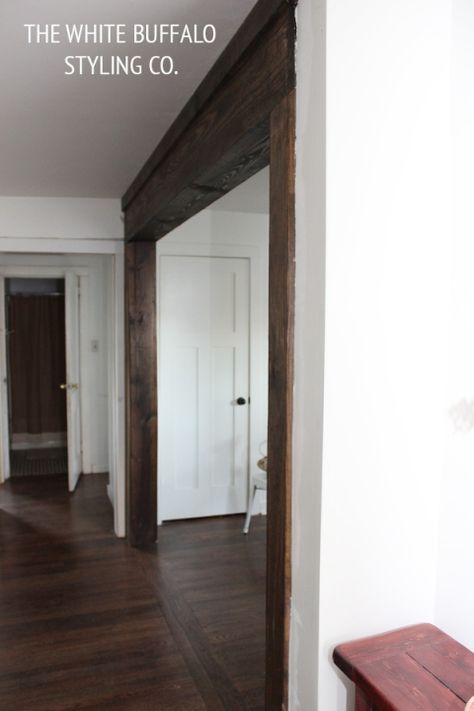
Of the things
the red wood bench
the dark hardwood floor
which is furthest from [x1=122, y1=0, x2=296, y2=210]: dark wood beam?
the dark hardwood floor

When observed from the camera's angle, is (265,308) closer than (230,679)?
No

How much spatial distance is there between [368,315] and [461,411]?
1.17ft

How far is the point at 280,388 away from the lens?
1355mm

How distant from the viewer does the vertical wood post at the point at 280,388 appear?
4.26ft

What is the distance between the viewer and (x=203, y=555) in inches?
150

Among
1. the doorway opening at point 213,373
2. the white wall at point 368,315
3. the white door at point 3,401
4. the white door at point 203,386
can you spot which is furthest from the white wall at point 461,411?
the white door at point 3,401

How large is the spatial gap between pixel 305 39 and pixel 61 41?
0.84 metres

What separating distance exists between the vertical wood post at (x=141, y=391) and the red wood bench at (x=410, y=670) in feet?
9.33

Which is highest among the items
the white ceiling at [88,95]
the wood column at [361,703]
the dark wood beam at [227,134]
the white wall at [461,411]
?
the white ceiling at [88,95]

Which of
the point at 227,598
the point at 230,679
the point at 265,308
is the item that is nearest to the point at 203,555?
the point at 227,598

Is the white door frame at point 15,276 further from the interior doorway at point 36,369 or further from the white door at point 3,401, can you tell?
the interior doorway at point 36,369

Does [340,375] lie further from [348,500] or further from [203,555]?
[203,555]

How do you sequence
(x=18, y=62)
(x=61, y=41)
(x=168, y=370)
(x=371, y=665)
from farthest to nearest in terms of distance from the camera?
1. (x=168, y=370)
2. (x=18, y=62)
3. (x=61, y=41)
4. (x=371, y=665)

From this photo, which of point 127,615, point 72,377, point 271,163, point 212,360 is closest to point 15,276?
point 72,377
